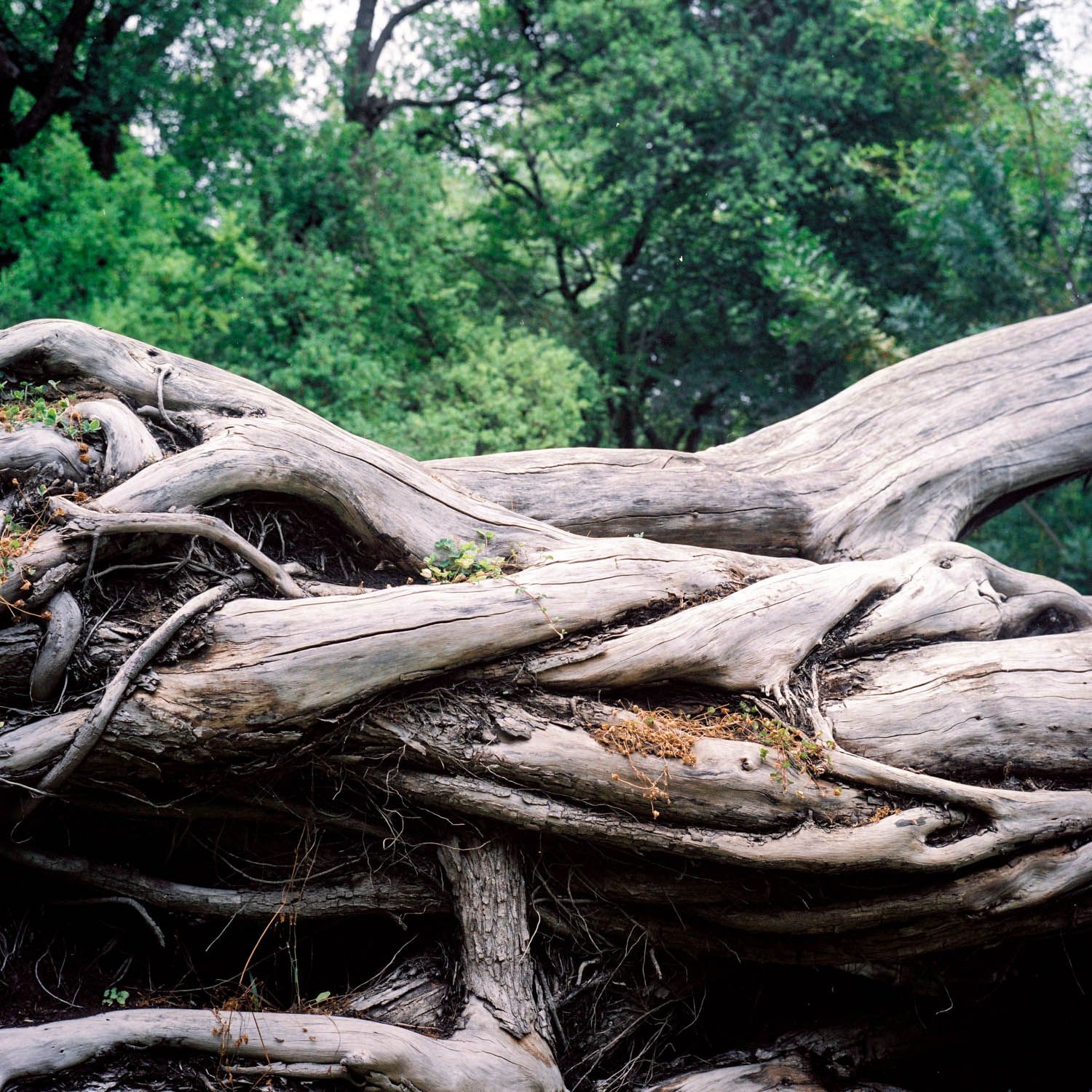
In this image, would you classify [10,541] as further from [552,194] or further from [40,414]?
[552,194]

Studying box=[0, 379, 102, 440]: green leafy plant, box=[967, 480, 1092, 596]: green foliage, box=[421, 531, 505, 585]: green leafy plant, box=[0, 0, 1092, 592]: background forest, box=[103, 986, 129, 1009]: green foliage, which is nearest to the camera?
box=[103, 986, 129, 1009]: green foliage

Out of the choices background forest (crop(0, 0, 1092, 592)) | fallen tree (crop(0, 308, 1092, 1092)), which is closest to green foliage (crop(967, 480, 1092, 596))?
background forest (crop(0, 0, 1092, 592))

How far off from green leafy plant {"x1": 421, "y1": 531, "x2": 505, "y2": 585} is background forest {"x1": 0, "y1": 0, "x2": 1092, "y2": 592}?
18.4ft

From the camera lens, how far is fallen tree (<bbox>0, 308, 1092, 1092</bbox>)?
9.03 ft

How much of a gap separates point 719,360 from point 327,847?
9.48 meters

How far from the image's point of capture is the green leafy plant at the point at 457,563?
130 inches

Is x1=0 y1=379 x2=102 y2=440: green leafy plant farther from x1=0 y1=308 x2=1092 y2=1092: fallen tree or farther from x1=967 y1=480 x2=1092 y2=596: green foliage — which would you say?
x1=967 y1=480 x2=1092 y2=596: green foliage

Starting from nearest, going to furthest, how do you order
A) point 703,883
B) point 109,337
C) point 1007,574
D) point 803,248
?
point 703,883
point 109,337
point 1007,574
point 803,248

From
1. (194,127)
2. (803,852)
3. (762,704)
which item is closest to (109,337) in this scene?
(762,704)

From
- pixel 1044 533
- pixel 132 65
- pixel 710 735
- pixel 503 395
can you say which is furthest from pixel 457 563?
pixel 132 65

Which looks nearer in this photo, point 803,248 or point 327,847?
point 327,847

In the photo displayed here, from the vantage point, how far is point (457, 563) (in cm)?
338

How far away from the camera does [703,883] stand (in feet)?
10.5

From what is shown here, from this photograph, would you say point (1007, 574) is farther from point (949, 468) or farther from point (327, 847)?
point (327, 847)
